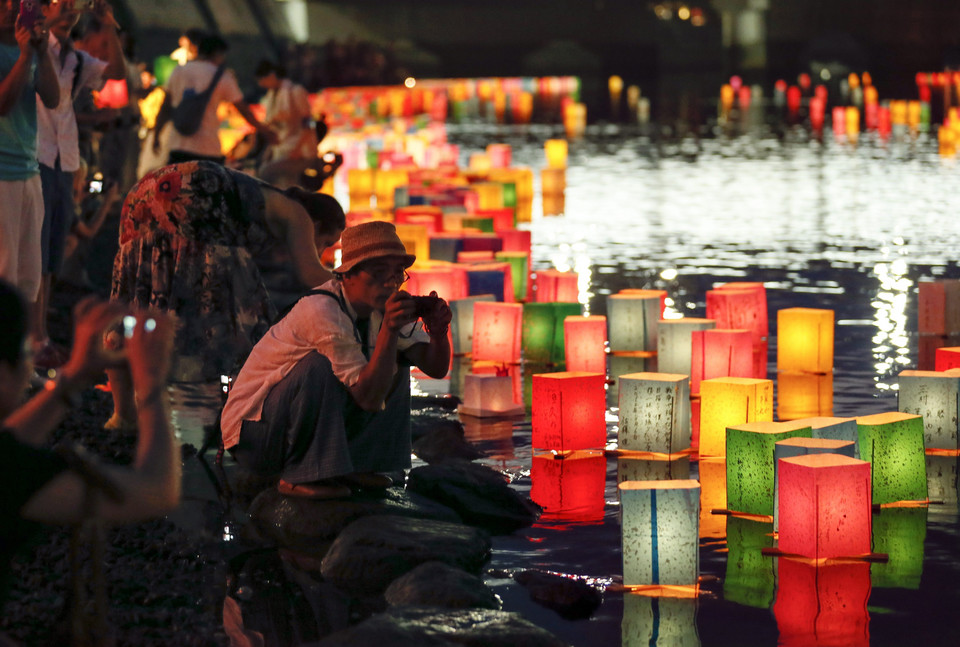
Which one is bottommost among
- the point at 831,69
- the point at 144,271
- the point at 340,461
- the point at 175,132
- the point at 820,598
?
the point at 820,598

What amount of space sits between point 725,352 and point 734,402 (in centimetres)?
103

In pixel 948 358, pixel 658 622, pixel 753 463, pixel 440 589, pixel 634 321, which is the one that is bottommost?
pixel 658 622

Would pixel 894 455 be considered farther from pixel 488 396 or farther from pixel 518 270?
pixel 518 270

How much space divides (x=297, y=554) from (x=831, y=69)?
136 feet

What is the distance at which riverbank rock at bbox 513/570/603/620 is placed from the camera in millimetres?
4219

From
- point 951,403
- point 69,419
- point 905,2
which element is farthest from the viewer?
point 905,2

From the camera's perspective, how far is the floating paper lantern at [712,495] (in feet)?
16.3

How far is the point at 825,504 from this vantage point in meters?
4.48

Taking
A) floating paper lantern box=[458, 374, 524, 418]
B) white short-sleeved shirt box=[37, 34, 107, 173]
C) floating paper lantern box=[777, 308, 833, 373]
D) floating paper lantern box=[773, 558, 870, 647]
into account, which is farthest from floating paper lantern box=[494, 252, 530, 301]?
floating paper lantern box=[773, 558, 870, 647]

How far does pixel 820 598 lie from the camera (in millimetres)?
4262

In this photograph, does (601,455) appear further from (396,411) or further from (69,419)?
(69,419)

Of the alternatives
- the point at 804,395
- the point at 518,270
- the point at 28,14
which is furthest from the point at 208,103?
the point at 804,395

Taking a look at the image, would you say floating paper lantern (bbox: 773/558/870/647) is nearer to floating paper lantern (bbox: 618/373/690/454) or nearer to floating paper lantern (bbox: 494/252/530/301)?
floating paper lantern (bbox: 618/373/690/454)

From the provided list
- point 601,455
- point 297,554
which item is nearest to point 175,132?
point 601,455
